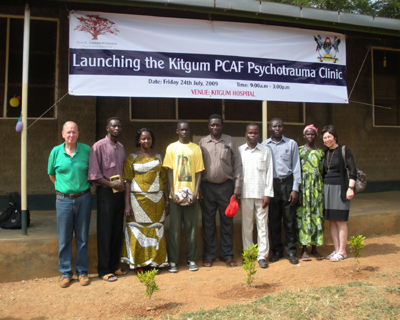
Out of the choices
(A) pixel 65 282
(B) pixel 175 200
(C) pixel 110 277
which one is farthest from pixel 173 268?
(A) pixel 65 282

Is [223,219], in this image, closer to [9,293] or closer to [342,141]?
[9,293]

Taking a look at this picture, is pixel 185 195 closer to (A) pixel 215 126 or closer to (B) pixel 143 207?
(B) pixel 143 207

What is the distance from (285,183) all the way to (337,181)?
27.0 inches

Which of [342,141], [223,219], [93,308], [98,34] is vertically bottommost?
[93,308]

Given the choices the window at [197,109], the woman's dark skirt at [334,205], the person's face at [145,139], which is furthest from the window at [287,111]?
the person's face at [145,139]

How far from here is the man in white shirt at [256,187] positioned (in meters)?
4.39

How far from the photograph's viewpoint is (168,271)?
14.1ft

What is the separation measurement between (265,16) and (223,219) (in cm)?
288

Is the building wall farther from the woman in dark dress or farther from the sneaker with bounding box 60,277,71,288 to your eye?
the sneaker with bounding box 60,277,71,288

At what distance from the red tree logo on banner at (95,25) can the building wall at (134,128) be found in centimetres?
159

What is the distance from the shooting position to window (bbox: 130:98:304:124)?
6863 mm

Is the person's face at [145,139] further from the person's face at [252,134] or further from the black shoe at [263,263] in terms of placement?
the black shoe at [263,263]

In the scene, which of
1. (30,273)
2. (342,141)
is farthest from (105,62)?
(342,141)

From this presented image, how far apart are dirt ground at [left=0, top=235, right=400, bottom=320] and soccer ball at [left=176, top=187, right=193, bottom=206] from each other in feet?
2.93
